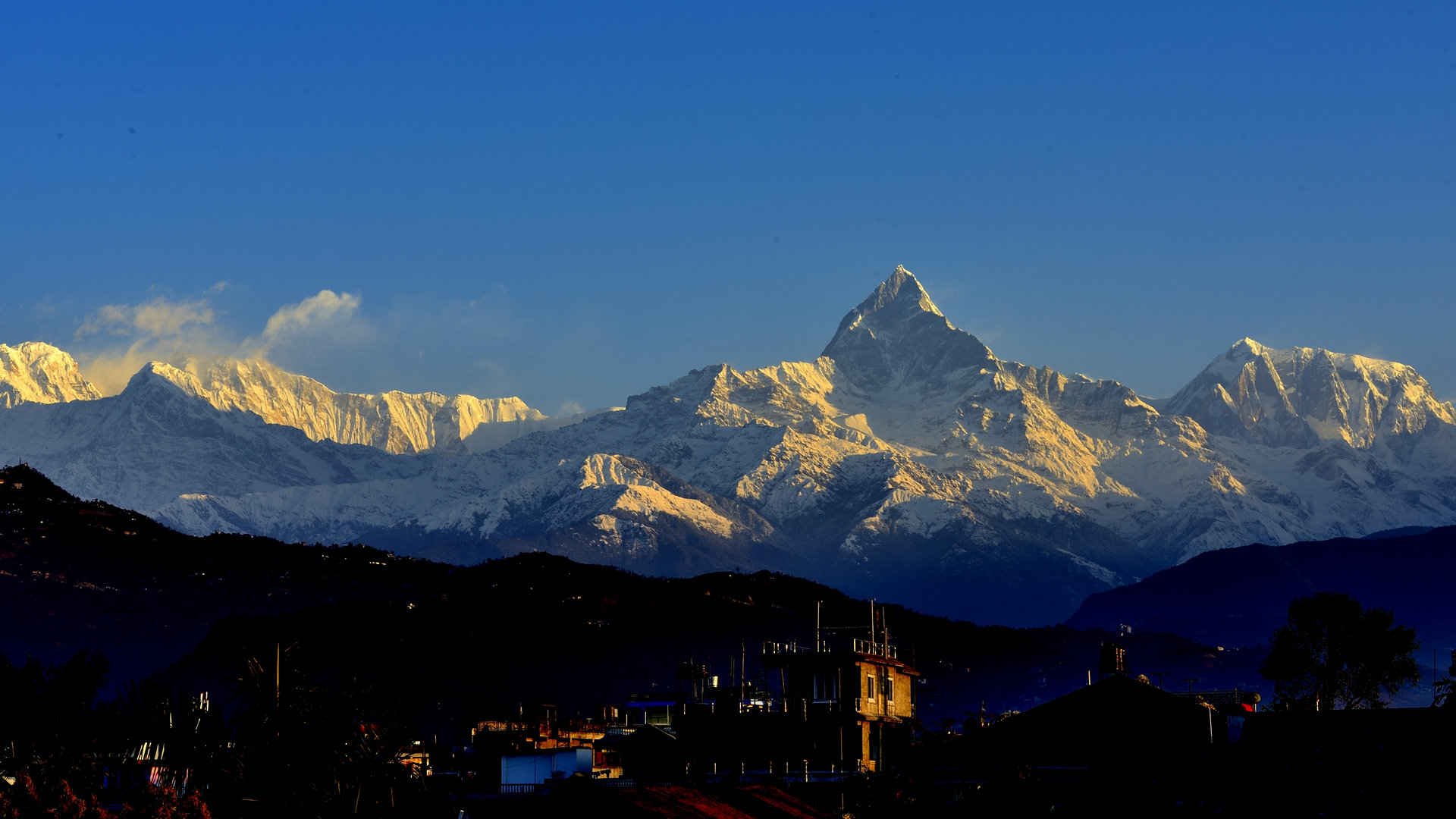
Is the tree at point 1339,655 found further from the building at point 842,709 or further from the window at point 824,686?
the window at point 824,686

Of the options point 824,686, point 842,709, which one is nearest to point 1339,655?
point 824,686

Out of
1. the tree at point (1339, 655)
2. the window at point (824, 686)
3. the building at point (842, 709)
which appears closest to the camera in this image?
the building at point (842, 709)

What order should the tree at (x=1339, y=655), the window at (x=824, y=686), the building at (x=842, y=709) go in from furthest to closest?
the tree at (x=1339, y=655) < the window at (x=824, y=686) < the building at (x=842, y=709)

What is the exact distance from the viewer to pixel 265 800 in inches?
2557

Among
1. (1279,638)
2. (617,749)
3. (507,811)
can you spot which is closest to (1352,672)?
(1279,638)

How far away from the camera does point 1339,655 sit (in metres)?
171

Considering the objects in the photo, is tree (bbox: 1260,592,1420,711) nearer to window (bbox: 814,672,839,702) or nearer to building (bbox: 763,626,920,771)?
building (bbox: 763,626,920,771)

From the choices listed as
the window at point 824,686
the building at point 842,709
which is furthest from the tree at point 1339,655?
the window at point 824,686

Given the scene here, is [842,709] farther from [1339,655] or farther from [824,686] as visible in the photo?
[1339,655]

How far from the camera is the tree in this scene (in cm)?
16838

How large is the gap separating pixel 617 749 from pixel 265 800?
5640 cm

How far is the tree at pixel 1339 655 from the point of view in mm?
168375

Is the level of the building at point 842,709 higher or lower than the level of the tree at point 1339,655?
lower

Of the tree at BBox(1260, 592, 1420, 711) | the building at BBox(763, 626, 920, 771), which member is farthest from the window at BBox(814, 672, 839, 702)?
the tree at BBox(1260, 592, 1420, 711)
